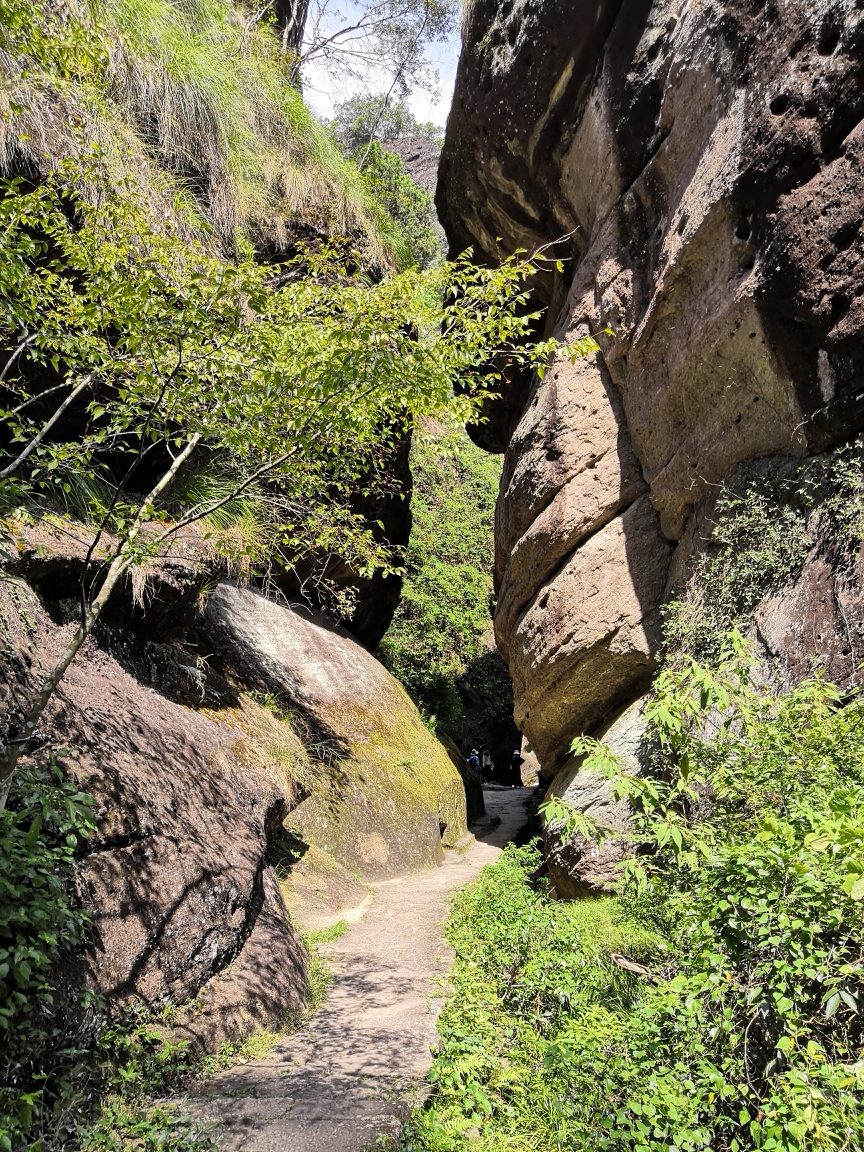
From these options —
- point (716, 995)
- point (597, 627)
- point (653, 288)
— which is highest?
point (653, 288)

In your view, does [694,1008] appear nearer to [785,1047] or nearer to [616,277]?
[785,1047]

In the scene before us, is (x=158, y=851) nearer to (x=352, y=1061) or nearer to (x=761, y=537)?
(x=352, y=1061)

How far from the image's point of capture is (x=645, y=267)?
7887 mm

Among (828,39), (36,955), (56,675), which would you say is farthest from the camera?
(828,39)

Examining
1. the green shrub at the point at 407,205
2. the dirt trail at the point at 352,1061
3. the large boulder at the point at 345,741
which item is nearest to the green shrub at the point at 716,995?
the dirt trail at the point at 352,1061

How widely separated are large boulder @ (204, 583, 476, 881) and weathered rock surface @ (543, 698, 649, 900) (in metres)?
2.49

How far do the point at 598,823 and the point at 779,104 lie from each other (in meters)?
6.97

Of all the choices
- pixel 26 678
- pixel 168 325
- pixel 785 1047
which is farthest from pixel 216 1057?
pixel 168 325

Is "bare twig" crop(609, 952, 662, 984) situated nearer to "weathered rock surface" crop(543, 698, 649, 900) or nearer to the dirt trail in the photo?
the dirt trail

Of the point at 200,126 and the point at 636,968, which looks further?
the point at 200,126

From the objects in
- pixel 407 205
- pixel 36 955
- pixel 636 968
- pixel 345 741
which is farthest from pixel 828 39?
pixel 407 205

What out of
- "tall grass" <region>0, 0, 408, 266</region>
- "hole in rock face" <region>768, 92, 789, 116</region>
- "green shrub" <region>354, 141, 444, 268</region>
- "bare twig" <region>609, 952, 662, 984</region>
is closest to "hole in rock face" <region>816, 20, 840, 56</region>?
"hole in rock face" <region>768, 92, 789, 116</region>

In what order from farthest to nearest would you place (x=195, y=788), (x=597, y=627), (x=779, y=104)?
(x=597, y=627)
(x=195, y=788)
(x=779, y=104)

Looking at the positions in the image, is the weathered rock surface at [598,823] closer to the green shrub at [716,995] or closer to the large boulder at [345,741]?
the large boulder at [345,741]
